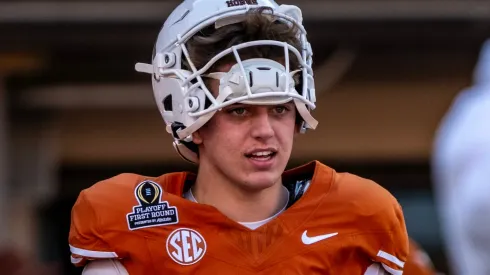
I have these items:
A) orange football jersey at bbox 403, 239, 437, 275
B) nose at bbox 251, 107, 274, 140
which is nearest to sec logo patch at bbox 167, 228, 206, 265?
nose at bbox 251, 107, 274, 140

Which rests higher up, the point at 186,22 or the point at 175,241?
the point at 186,22

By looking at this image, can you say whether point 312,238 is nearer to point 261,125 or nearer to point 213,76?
point 261,125

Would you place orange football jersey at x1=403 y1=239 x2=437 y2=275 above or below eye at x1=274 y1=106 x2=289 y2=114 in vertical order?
below

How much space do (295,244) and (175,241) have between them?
0.27 m

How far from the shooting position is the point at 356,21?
25.0 ft

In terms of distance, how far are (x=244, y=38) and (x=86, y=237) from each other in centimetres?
59

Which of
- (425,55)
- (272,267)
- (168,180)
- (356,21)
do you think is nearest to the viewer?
(272,267)

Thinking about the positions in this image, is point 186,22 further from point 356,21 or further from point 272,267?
point 356,21

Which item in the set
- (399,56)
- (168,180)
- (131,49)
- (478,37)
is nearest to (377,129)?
(399,56)

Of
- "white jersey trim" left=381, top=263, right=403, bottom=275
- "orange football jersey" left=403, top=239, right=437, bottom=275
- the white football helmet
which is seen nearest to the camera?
the white football helmet

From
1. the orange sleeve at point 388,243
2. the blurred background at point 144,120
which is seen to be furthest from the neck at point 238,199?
the blurred background at point 144,120

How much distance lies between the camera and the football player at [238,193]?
2826 mm

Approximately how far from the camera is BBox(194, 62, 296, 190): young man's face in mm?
2812

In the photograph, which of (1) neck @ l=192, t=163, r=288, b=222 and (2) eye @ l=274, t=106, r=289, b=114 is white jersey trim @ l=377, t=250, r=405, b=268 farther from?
(2) eye @ l=274, t=106, r=289, b=114
